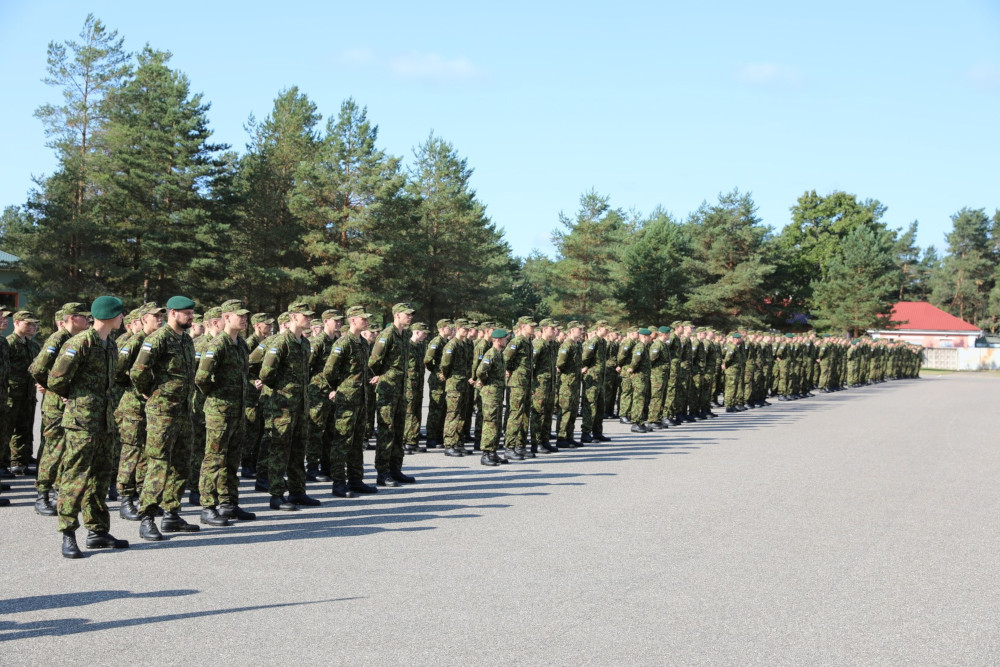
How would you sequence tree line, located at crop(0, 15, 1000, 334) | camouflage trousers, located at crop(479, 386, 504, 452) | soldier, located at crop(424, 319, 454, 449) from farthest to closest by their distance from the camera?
tree line, located at crop(0, 15, 1000, 334) → soldier, located at crop(424, 319, 454, 449) → camouflage trousers, located at crop(479, 386, 504, 452)

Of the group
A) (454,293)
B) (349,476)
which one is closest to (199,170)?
(454,293)

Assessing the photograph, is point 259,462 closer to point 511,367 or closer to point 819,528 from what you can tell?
point 511,367

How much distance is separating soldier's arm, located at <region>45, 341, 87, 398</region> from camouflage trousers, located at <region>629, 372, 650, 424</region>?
11.9 meters

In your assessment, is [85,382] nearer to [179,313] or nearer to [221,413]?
[179,313]

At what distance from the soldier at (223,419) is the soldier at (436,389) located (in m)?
5.28

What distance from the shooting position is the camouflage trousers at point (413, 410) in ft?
40.1

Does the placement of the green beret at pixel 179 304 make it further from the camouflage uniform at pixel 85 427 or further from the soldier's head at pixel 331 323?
the soldier's head at pixel 331 323

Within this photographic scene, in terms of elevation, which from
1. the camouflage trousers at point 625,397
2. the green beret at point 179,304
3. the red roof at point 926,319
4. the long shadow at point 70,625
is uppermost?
the red roof at point 926,319

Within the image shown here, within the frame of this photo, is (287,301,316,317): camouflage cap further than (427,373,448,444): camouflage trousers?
No

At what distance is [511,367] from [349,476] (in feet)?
12.7

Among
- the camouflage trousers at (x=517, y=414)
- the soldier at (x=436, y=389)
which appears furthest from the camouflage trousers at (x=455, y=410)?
the camouflage trousers at (x=517, y=414)

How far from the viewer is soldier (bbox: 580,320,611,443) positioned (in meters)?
14.8

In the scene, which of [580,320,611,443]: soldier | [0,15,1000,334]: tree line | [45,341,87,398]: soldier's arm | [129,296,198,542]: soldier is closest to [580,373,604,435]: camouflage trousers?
[580,320,611,443]: soldier

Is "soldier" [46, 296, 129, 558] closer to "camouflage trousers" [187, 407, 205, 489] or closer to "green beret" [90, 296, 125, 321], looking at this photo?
"green beret" [90, 296, 125, 321]
